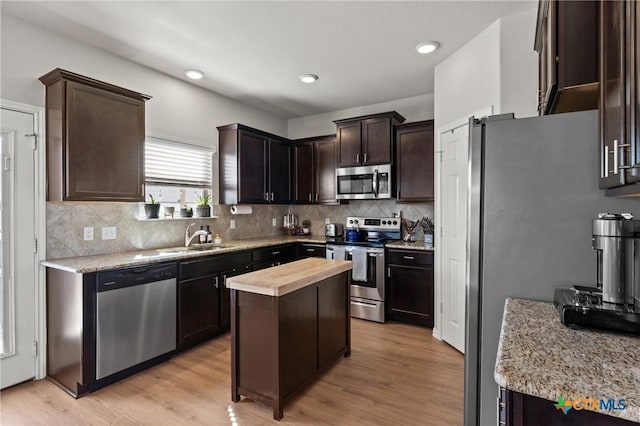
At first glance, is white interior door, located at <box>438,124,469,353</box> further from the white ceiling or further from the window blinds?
the window blinds

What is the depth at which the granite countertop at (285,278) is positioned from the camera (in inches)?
80.5

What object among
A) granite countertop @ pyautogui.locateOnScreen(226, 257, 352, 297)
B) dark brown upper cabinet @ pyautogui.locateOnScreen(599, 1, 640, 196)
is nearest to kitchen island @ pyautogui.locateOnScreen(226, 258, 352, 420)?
granite countertop @ pyautogui.locateOnScreen(226, 257, 352, 297)

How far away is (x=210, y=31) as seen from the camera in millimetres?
2650

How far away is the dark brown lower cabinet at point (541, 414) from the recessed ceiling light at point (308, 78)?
11.2 ft

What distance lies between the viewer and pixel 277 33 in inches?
106

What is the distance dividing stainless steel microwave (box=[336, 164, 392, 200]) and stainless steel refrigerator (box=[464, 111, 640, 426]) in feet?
8.49

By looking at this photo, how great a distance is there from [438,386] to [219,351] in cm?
194

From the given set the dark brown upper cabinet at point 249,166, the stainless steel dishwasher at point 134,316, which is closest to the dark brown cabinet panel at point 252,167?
the dark brown upper cabinet at point 249,166

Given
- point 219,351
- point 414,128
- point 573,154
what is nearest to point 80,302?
point 219,351

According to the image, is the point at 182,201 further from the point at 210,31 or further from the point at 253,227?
the point at 210,31

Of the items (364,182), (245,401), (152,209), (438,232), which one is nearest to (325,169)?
(364,182)

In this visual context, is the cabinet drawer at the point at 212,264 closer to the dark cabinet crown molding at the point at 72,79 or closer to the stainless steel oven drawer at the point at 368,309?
the stainless steel oven drawer at the point at 368,309

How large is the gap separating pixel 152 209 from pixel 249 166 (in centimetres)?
132

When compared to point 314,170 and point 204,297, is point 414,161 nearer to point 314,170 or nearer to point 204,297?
point 314,170
